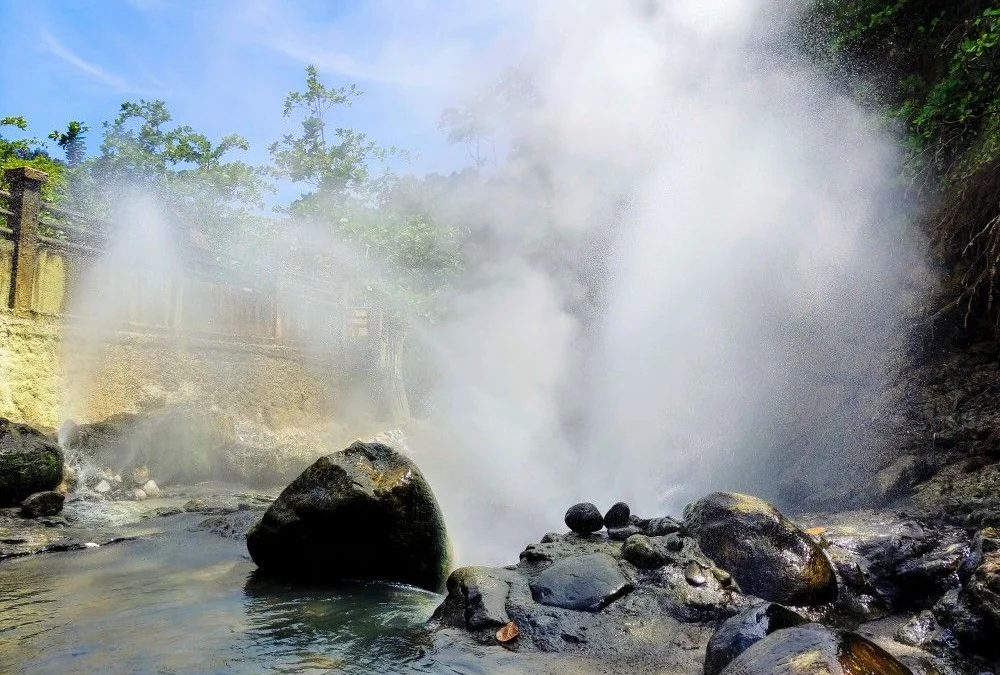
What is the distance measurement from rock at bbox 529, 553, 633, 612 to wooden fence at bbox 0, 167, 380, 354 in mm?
9924

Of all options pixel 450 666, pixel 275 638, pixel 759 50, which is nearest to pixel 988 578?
pixel 450 666

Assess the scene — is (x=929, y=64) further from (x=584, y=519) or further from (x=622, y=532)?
(x=584, y=519)

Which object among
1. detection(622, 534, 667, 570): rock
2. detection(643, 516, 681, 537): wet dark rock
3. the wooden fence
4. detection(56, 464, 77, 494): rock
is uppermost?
the wooden fence

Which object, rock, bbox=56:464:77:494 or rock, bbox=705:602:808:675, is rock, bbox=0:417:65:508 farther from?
rock, bbox=705:602:808:675

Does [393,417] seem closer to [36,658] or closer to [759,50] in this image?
[759,50]

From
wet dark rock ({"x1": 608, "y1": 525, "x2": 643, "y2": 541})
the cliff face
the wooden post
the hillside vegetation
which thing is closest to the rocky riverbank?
wet dark rock ({"x1": 608, "y1": 525, "x2": 643, "y2": 541})

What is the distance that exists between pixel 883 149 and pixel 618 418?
7060 millimetres

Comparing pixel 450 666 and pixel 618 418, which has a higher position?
pixel 618 418

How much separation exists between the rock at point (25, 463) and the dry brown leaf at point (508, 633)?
23.1ft

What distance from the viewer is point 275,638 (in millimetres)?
3949

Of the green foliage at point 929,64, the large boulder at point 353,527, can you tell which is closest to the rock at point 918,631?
the large boulder at point 353,527

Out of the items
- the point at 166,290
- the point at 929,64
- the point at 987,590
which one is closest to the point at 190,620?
the point at 987,590

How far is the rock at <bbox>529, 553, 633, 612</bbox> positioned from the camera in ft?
14.2

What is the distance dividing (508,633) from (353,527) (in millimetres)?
1973
